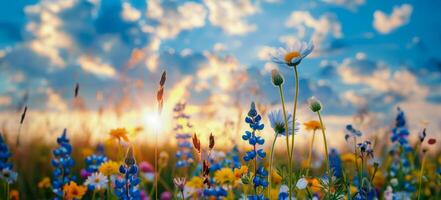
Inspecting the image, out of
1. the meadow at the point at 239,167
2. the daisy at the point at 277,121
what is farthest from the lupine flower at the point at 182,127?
the daisy at the point at 277,121

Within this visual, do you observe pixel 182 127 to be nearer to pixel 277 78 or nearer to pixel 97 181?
pixel 97 181

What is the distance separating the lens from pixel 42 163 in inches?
249

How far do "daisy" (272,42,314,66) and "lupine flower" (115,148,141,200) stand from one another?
732 millimetres

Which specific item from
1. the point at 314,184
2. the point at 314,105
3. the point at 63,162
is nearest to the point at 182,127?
the point at 63,162

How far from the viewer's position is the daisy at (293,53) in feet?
6.73

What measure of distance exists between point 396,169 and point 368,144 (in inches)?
97.8

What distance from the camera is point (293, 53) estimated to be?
208 cm

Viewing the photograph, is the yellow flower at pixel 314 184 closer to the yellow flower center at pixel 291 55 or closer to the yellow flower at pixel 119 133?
the yellow flower center at pixel 291 55

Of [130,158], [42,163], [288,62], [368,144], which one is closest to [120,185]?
[130,158]

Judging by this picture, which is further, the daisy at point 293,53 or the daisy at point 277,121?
the daisy at point 277,121

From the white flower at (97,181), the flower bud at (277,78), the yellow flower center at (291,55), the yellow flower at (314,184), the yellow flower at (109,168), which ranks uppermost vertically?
the yellow flower center at (291,55)

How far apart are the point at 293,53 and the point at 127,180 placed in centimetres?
90

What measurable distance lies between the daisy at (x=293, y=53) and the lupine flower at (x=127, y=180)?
28.8 inches

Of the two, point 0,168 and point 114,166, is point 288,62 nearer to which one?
point 114,166
